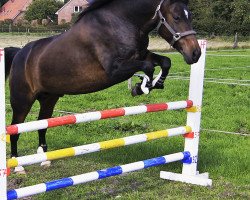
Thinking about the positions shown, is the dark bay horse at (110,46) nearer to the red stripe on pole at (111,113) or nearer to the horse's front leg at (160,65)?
the horse's front leg at (160,65)

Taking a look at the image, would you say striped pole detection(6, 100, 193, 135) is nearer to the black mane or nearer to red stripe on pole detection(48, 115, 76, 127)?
red stripe on pole detection(48, 115, 76, 127)

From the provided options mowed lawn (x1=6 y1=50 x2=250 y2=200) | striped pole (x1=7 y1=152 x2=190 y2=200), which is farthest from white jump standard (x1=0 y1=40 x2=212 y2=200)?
mowed lawn (x1=6 y1=50 x2=250 y2=200)

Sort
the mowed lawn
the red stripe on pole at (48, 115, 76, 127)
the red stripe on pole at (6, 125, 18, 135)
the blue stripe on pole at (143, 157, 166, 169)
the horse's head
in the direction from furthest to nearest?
1. the mowed lawn
2. the blue stripe on pole at (143, 157, 166, 169)
3. the horse's head
4. the red stripe on pole at (48, 115, 76, 127)
5. the red stripe on pole at (6, 125, 18, 135)

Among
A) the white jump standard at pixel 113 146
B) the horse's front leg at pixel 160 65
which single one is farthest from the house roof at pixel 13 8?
the horse's front leg at pixel 160 65

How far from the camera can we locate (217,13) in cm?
4062

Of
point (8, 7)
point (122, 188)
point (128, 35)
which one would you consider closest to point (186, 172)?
point (122, 188)

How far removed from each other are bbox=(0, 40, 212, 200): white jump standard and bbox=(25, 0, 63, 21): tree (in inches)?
2263

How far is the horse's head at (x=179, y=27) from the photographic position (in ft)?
13.3

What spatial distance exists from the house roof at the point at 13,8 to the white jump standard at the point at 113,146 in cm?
7322

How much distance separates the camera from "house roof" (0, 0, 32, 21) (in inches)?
3009

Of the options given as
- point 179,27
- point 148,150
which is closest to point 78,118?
point 179,27

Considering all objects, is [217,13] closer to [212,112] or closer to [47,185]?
[212,112]

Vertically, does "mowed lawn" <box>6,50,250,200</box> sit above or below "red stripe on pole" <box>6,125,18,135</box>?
below

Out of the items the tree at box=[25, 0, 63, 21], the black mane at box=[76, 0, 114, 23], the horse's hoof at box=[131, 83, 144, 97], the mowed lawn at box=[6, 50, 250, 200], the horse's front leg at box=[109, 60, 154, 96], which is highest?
the tree at box=[25, 0, 63, 21]
